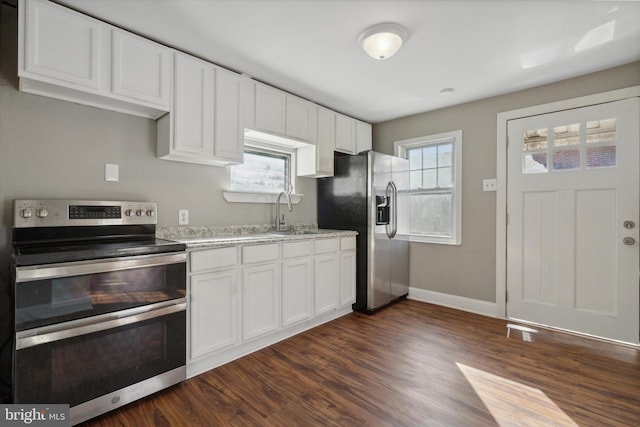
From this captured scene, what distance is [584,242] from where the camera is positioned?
2742 mm

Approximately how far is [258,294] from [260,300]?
56mm

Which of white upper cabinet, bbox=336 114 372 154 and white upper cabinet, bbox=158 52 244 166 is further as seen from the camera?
white upper cabinet, bbox=336 114 372 154

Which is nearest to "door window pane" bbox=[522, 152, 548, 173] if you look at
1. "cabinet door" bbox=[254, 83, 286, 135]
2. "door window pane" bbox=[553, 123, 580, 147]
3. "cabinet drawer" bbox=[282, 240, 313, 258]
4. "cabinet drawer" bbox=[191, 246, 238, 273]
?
"door window pane" bbox=[553, 123, 580, 147]

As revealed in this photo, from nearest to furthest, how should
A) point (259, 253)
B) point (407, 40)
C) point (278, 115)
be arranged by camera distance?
point (407, 40)
point (259, 253)
point (278, 115)

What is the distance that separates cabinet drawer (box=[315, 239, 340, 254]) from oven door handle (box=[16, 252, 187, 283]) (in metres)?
1.36

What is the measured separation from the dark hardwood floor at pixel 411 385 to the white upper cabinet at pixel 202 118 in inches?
64.9

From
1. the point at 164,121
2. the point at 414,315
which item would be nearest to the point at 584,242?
the point at 414,315

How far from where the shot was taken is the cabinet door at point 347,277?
10.6ft

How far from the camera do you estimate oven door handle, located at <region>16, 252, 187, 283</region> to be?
140 centimetres

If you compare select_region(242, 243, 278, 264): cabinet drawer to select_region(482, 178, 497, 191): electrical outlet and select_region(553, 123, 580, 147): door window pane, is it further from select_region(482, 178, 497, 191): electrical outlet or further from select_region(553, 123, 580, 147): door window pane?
select_region(553, 123, 580, 147): door window pane

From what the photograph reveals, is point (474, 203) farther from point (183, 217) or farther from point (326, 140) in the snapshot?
point (183, 217)

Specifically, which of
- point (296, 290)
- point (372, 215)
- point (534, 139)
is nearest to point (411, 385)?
point (296, 290)

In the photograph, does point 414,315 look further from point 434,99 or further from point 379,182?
point 434,99

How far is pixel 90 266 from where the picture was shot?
1554 millimetres
